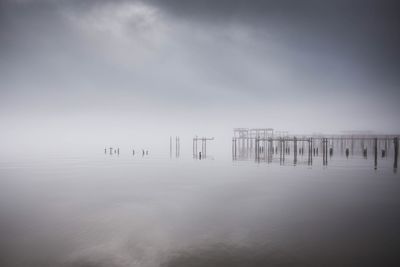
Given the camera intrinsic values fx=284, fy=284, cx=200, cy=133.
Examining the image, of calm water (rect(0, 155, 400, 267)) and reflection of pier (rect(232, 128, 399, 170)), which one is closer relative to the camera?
calm water (rect(0, 155, 400, 267))

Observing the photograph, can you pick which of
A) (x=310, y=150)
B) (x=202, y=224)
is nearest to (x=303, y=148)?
(x=310, y=150)

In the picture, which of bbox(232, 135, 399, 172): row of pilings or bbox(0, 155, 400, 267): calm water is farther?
bbox(232, 135, 399, 172): row of pilings

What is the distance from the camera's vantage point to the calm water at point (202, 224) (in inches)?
377

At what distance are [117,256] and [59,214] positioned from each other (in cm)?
720

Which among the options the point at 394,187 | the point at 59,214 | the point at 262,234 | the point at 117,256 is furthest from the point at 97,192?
the point at 394,187

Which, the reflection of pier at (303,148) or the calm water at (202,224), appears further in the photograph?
the reflection of pier at (303,148)

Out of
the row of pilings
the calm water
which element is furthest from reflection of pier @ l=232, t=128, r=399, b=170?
the calm water

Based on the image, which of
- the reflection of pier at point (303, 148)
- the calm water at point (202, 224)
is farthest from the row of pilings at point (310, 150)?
the calm water at point (202, 224)

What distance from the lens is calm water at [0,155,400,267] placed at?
31.4ft

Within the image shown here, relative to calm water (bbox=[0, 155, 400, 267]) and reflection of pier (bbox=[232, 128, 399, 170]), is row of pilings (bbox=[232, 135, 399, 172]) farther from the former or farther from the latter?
calm water (bbox=[0, 155, 400, 267])

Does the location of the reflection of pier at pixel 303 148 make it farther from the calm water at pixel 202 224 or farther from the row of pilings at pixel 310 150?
the calm water at pixel 202 224

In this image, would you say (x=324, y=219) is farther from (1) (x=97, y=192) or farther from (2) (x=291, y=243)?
(1) (x=97, y=192)

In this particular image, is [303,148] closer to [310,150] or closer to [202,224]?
[310,150]

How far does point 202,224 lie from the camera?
13.3m
